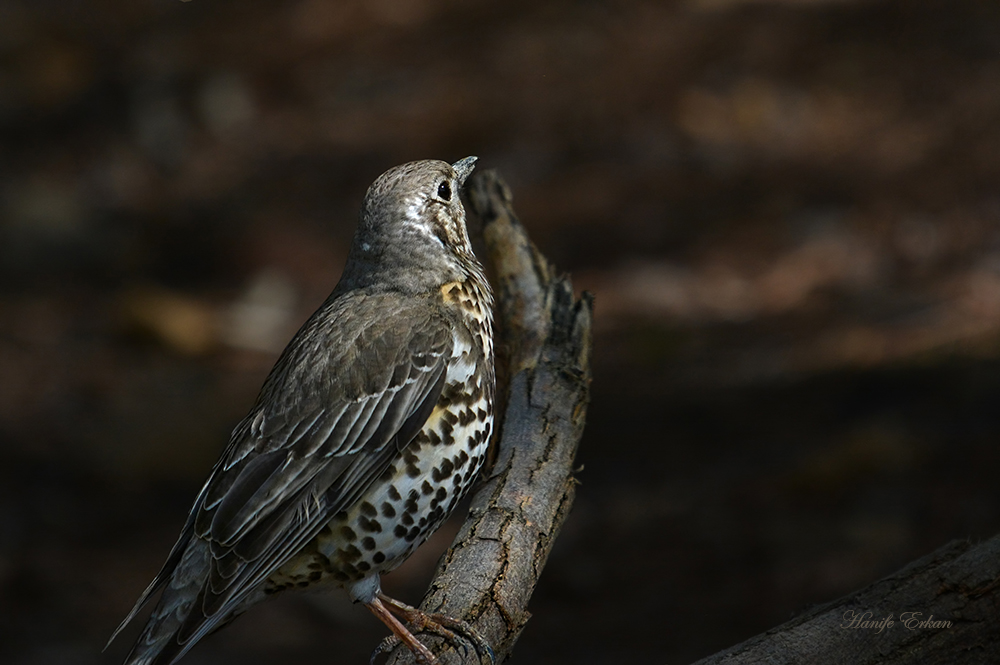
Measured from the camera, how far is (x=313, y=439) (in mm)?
3820

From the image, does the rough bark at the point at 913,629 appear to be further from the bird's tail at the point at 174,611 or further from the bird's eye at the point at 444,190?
the bird's eye at the point at 444,190

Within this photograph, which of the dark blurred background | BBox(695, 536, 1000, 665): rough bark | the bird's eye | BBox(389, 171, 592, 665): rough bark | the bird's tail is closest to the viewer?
BBox(695, 536, 1000, 665): rough bark

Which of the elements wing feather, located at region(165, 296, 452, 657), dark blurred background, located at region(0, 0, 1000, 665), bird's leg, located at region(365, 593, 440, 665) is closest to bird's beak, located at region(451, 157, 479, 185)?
wing feather, located at region(165, 296, 452, 657)

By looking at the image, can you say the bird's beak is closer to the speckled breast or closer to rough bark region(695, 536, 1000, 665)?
the speckled breast

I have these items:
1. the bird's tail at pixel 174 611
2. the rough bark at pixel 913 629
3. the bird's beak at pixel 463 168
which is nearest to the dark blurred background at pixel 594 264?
the rough bark at pixel 913 629

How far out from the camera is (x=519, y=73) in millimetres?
12562

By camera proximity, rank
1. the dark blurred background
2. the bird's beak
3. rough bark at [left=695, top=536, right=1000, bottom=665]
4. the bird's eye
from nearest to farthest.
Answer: rough bark at [left=695, top=536, right=1000, bottom=665] < the bird's eye < the bird's beak < the dark blurred background

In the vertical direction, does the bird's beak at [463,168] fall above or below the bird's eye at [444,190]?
above

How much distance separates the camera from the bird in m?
3.66

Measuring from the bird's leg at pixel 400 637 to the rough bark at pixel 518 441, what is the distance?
5 cm

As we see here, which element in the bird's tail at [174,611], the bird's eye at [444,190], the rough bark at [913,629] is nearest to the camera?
the rough bark at [913,629]

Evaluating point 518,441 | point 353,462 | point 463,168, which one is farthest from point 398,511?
point 463,168

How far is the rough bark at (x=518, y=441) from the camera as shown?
3.79 m

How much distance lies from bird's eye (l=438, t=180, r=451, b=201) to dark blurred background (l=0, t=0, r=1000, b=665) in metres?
3.03
